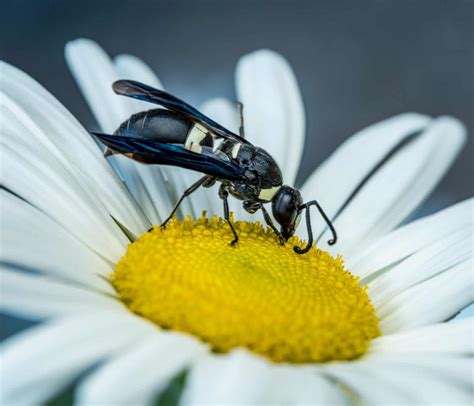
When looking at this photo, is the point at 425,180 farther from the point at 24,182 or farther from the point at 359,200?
the point at 24,182

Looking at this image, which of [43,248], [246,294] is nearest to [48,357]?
[43,248]

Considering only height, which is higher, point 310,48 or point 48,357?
point 48,357

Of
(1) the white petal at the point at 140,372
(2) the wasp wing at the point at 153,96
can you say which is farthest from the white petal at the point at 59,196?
(1) the white petal at the point at 140,372

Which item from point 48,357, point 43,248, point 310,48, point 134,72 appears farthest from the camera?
point 310,48

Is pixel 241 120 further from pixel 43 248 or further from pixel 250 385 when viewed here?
pixel 250 385

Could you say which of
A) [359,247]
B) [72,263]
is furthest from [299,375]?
[359,247]

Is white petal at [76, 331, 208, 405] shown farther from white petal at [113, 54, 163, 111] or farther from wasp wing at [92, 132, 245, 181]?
white petal at [113, 54, 163, 111]

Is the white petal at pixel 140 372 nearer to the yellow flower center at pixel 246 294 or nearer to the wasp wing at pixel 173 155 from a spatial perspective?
the yellow flower center at pixel 246 294
